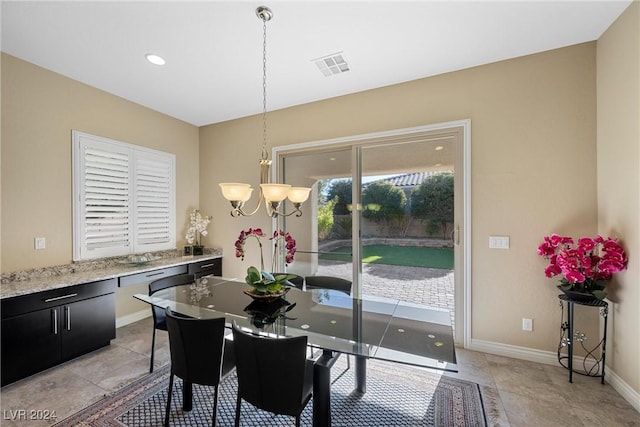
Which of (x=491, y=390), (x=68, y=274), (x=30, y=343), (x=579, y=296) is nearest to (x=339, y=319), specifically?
(x=491, y=390)

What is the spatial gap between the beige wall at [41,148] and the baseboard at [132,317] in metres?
1.01

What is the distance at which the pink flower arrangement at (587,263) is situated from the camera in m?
2.09

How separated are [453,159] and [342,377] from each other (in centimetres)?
247

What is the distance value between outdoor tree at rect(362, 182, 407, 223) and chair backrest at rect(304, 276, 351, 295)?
98 cm

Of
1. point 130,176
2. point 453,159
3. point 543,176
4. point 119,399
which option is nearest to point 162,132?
point 130,176

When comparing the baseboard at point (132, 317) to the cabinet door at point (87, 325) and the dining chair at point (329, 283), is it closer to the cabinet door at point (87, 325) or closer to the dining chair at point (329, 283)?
Result: the cabinet door at point (87, 325)

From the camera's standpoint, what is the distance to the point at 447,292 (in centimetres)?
305

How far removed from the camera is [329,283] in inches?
113

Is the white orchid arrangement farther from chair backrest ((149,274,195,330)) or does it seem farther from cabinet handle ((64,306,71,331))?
cabinet handle ((64,306,71,331))

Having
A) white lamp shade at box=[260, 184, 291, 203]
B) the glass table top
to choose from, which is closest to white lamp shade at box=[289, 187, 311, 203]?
white lamp shade at box=[260, 184, 291, 203]

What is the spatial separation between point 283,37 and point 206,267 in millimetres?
3258

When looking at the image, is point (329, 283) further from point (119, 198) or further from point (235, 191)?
point (119, 198)

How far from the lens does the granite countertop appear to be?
243cm

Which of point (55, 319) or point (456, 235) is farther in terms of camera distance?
point (456, 235)
